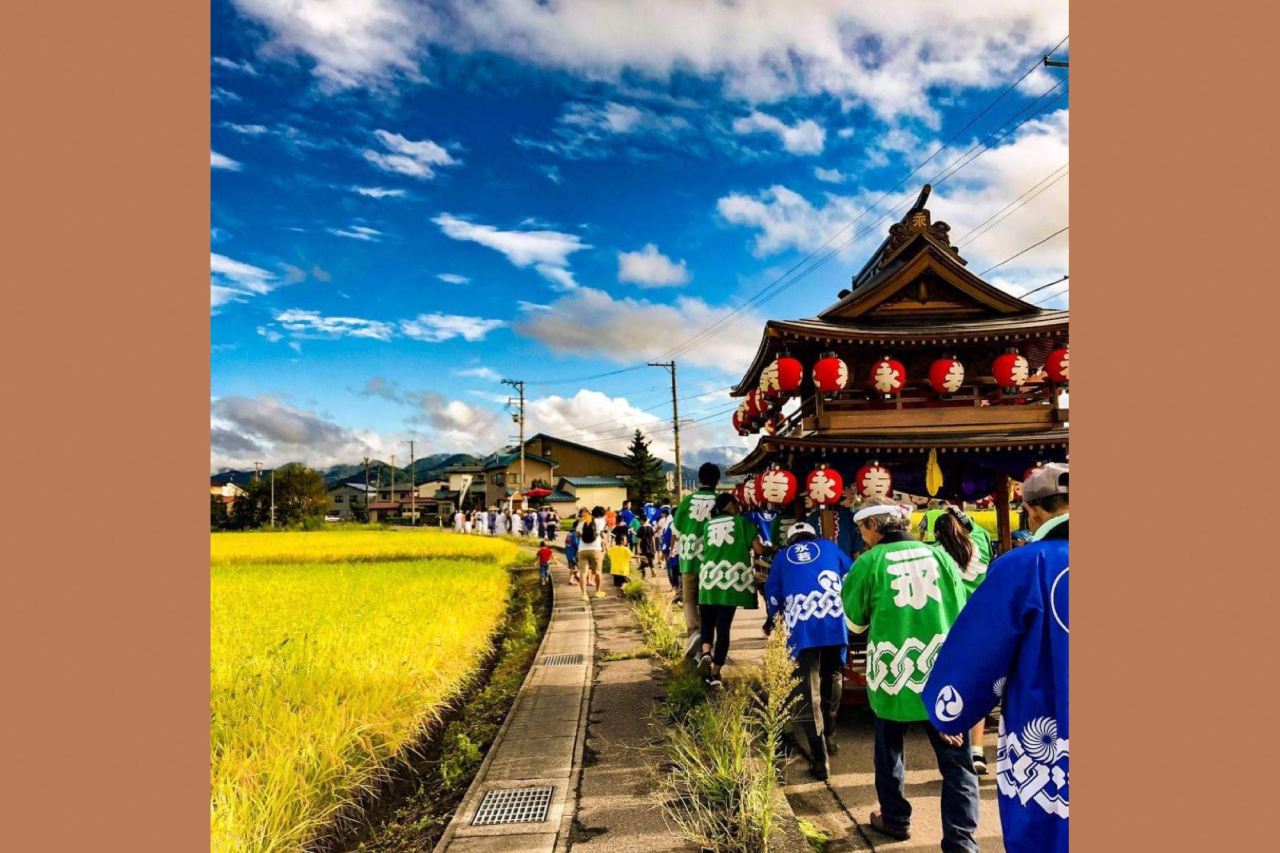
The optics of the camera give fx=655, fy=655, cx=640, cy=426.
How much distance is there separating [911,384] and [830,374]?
1.62 meters

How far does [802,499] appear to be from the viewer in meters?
8.24

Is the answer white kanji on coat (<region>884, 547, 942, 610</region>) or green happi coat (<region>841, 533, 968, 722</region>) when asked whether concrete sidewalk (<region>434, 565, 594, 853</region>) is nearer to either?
green happi coat (<region>841, 533, 968, 722</region>)

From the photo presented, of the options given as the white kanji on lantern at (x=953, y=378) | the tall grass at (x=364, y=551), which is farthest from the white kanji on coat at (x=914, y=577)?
the tall grass at (x=364, y=551)

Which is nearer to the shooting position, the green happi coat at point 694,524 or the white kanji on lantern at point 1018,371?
the green happi coat at point 694,524

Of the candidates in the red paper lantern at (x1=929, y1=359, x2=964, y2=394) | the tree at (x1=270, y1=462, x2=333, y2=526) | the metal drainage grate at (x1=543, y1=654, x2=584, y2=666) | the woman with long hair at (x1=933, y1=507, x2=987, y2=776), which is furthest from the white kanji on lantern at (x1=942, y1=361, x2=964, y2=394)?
the tree at (x1=270, y1=462, x2=333, y2=526)

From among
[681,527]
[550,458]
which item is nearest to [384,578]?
[681,527]

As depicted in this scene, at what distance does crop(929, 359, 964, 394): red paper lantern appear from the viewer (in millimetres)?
7957

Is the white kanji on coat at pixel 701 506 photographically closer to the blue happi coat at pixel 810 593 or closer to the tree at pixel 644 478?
the blue happi coat at pixel 810 593

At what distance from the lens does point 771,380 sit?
7.95 m

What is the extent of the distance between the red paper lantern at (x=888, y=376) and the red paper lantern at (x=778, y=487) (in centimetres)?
153

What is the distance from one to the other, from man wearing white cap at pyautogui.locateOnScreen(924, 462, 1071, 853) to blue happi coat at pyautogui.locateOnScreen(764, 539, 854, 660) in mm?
2359

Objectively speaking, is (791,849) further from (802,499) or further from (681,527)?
(802,499)

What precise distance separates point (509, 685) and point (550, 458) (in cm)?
6184

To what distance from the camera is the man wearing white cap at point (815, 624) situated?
5086 mm
